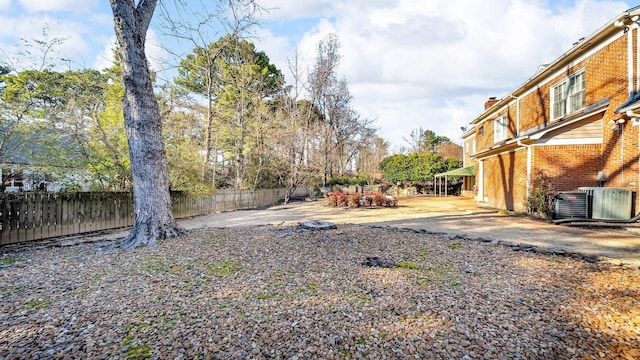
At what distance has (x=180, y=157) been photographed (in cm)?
1030

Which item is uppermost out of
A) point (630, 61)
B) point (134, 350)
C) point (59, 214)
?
point (630, 61)

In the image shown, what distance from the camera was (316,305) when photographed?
2.91 m

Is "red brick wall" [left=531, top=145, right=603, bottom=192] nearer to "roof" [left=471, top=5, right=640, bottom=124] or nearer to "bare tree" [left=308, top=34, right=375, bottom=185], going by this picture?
"roof" [left=471, top=5, right=640, bottom=124]

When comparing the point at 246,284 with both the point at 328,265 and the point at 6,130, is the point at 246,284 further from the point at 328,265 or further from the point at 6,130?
the point at 6,130

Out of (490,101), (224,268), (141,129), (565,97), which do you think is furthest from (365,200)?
(490,101)

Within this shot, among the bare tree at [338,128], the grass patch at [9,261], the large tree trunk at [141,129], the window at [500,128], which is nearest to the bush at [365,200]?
the window at [500,128]

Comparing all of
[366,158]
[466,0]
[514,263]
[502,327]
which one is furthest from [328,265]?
[366,158]

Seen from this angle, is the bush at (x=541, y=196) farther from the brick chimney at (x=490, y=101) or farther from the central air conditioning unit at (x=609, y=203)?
the brick chimney at (x=490, y=101)

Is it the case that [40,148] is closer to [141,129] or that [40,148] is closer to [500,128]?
[141,129]

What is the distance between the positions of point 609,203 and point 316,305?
9314 mm

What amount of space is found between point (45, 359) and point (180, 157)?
29.8 feet

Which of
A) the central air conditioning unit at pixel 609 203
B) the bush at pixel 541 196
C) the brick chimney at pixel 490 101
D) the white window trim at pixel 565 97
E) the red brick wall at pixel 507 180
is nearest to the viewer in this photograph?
the central air conditioning unit at pixel 609 203

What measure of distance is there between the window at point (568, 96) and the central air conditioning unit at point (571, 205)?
3573 mm

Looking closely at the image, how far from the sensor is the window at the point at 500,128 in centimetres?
1514
